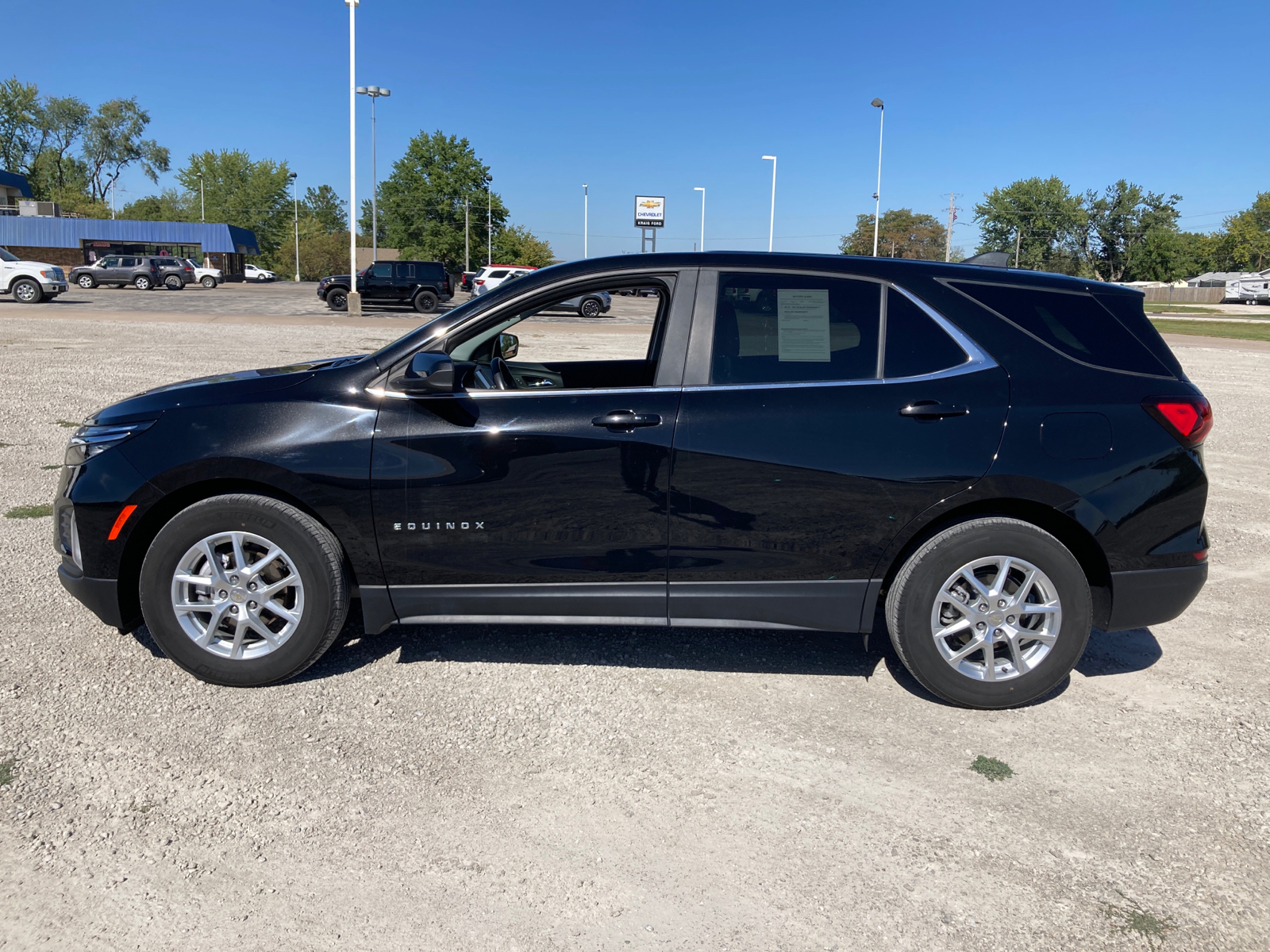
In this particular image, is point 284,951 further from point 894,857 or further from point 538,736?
point 894,857

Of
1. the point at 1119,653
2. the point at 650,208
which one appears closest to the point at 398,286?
the point at 1119,653

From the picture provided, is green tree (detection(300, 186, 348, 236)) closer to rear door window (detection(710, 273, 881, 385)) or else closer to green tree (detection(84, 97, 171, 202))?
green tree (detection(84, 97, 171, 202))

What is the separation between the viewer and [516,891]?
104 inches

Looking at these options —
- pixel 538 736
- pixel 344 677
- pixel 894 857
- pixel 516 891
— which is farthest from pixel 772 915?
pixel 344 677

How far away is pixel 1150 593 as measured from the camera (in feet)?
12.3

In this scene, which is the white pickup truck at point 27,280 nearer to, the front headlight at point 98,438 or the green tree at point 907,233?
the front headlight at point 98,438

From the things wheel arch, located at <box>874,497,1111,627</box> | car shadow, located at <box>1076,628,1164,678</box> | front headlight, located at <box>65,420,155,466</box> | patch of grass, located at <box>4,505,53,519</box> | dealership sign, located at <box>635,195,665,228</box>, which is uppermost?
dealership sign, located at <box>635,195,665,228</box>

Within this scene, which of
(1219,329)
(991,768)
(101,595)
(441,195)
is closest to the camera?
(991,768)

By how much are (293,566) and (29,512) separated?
379 cm

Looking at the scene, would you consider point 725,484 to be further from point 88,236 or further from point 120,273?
point 88,236

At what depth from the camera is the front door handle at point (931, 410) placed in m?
3.65

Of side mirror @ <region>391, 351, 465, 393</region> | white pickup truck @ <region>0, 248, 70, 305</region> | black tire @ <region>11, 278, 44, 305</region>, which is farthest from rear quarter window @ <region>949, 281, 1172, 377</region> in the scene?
black tire @ <region>11, 278, 44, 305</region>

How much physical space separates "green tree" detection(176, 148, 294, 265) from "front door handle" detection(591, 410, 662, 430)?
426 feet

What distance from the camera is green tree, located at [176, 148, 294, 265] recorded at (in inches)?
4862
